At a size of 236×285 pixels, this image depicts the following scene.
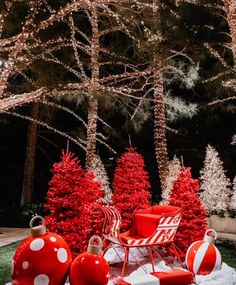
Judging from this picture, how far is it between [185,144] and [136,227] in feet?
43.1

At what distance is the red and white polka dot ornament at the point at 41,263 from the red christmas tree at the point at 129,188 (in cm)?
288

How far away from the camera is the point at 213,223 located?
36.3 feet

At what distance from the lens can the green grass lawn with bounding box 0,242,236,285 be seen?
20.2ft

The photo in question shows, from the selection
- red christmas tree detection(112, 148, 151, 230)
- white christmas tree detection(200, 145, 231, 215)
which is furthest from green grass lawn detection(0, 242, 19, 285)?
white christmas tree detection(200, 145, 231, 215)

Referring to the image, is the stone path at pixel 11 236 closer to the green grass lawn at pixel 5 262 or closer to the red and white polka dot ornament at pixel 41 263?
the green grass lawn at pixel 5 262

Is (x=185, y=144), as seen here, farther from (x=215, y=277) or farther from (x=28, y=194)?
(x=215, y=277)

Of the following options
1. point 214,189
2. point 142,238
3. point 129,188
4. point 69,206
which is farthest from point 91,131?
point 142,238

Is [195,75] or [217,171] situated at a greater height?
[195,75]

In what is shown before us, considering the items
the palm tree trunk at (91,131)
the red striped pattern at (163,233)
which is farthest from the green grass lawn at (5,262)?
the palm tree trunk at (91,131)

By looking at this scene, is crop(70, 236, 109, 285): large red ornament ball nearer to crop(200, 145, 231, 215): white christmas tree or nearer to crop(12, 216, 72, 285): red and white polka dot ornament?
crop(12, 216, 72, 285): red and white polka dot ornament

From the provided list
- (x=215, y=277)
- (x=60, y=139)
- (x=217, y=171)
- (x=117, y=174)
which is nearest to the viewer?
(x=215, y=277)

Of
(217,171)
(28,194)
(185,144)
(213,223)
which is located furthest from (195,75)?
(28,194)

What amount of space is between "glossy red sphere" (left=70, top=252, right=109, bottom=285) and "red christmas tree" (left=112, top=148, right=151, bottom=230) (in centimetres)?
283

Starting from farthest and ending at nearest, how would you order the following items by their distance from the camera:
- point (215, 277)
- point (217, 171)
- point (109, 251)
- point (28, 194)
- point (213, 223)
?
point (28, 194) → point (217, 171) → point (213, 223) → point (109, 251) → point (215, 277)
